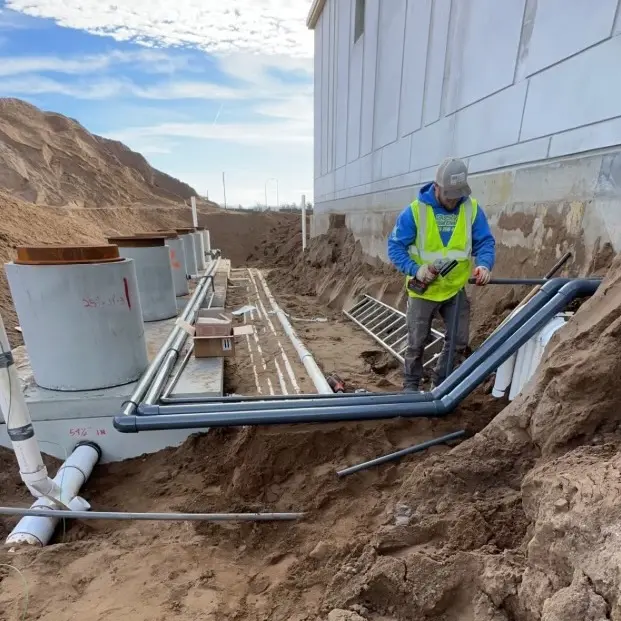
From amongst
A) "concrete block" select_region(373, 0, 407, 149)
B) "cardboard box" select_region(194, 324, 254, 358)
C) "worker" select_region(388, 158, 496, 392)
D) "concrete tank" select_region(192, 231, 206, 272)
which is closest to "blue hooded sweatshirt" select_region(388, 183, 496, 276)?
"worker" select_region(388, 158, 496, 392)

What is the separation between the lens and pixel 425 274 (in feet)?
11.2

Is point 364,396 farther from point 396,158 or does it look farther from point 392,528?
point 396,158

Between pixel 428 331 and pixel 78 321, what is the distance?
9.83ft

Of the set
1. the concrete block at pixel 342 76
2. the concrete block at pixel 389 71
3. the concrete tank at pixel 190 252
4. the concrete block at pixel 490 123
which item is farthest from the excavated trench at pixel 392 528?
the concrete block at pixel 342 76

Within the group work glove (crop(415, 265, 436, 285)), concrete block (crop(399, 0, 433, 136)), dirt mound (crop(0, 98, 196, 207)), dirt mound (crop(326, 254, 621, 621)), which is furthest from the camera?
dirt mound (crop(0, 98, 196, 207))

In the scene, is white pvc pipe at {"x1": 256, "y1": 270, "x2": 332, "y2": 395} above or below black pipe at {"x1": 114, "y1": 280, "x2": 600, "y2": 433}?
below

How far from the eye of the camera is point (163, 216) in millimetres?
25203

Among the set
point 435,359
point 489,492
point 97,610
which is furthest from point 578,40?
point 97,610

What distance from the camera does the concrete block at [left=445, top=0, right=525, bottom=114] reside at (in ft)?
14.2

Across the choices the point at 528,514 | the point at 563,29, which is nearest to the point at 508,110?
the point at 563,29

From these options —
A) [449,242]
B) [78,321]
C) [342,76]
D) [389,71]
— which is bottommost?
[78,321]

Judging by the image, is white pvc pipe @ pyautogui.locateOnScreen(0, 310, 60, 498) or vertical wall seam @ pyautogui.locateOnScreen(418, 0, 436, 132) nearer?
white pvc pipe @ pyautogui.locateOnScreen(0, 310, 60, 498)

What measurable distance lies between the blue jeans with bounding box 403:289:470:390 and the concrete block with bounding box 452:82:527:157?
6.42ft

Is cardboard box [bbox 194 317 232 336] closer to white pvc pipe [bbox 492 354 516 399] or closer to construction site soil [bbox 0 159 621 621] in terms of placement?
construction site soil [bbox 0 159 621 621]
